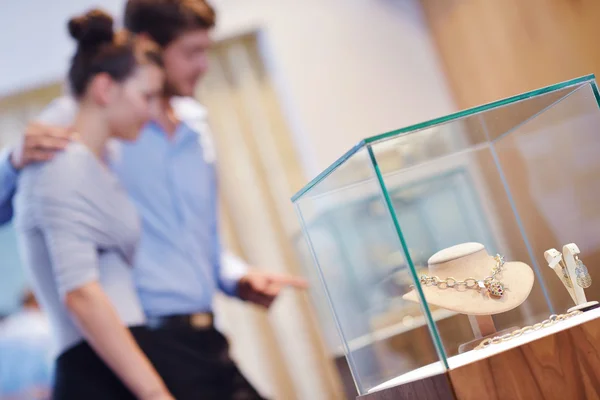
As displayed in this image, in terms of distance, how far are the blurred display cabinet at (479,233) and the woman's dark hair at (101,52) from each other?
1.28 m

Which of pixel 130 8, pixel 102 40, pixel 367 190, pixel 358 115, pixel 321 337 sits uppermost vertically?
pixel 130 8

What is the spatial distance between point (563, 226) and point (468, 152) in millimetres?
169

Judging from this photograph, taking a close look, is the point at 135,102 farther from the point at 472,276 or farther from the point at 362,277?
the point at 472,276

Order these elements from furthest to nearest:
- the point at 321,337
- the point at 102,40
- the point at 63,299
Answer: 1. the point at 321,337
2. the point at 102,40
3. the point at 63,299

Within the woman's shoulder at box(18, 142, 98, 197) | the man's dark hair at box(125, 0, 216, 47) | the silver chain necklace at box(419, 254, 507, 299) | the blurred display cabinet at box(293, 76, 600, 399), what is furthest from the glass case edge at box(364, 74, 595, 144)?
the man's dark hair at box(125, 0, 216, 47)

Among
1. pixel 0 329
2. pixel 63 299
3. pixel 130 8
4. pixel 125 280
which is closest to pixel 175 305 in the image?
pixel 125 280

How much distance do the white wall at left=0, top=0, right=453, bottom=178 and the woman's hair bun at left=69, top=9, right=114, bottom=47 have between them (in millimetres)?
909

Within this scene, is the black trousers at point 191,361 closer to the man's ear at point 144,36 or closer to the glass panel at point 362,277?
the glass panel at point 362,277

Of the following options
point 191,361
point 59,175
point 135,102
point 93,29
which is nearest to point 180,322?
point 191,361

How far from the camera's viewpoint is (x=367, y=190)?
0.98 meters

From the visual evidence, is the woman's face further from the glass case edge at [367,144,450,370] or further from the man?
the glass case edge at [367,144,450,370]

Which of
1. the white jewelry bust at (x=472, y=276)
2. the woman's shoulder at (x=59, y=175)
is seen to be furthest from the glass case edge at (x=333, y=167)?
the woman's shoulder at (x=59, y=175)

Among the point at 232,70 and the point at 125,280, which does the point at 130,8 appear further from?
the point at 125,280

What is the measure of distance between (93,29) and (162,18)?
28 cm
